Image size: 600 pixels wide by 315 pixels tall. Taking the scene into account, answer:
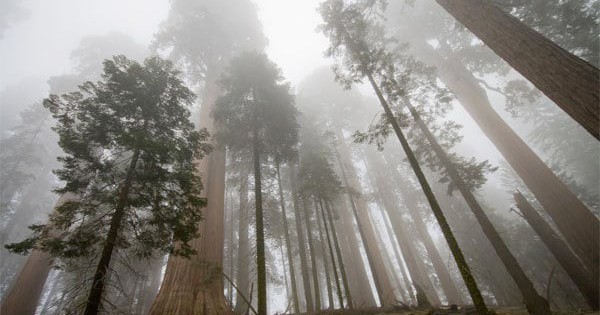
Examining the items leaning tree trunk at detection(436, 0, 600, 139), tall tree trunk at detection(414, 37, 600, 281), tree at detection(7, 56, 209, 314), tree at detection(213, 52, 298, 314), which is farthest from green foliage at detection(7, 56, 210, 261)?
tall tree trunk at detection(414, 37, 600, 281)

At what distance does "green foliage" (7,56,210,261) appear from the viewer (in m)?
5.73

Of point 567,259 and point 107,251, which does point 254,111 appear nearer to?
point 107,251

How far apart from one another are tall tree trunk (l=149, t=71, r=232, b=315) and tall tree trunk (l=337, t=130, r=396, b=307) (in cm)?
643

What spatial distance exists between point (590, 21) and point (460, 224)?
1220 cm

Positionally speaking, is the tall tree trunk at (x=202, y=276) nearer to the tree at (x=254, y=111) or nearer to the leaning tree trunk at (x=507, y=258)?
the tree at (x=254, y=111)

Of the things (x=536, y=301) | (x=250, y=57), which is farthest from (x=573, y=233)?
(x=250, y=57)

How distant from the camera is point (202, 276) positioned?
912 cm

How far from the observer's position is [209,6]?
766 inches

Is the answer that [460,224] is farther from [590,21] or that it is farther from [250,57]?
[250,57]

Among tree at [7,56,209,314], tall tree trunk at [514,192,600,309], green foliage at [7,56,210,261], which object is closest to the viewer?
tree at [7,56,209,314]

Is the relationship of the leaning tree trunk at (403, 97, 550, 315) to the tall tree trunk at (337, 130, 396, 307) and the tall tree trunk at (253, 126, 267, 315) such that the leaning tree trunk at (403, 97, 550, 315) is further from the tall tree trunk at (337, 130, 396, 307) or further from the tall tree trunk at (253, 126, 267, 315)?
the tall tree trunk at (253, 126, 267, 315)

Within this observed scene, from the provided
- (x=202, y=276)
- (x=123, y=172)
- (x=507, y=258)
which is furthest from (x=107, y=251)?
(x=507, y=258)

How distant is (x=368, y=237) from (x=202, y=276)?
39.0 ft

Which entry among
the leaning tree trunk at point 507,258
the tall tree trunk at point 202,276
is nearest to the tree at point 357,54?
the leaning tree trunk at point 507,258
